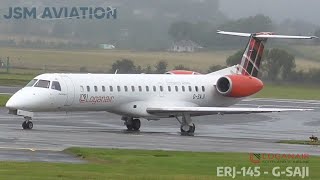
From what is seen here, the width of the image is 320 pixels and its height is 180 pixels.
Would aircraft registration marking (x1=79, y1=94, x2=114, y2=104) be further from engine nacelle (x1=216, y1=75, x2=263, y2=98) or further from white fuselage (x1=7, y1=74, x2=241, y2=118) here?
engine nacelle (x1=216, y1=75, x2=263, y2=98)

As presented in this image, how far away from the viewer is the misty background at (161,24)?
215ft

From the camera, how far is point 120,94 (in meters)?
40.3

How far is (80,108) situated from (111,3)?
3125cm

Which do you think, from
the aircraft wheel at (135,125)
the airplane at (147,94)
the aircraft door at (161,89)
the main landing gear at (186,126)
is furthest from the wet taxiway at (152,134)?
the aircraft door at (161,89)

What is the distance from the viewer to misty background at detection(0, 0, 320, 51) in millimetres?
65562

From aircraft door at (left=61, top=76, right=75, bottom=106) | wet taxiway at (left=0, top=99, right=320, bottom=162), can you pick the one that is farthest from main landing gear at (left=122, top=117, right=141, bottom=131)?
aircraft door at (left=61, top=76, right=75, bottom=106)

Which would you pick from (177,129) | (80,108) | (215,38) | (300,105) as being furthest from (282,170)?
(215,38)

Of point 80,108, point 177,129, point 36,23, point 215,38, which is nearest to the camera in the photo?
point 80,108

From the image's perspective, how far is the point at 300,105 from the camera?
62406 millimetres

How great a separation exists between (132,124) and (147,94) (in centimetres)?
131

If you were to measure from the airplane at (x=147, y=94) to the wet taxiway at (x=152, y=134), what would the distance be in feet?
2.58

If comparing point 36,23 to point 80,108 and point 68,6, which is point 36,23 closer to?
point 68,6

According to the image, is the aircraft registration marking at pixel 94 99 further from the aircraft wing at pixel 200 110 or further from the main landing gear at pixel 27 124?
the main landing gear at pixel 27 124

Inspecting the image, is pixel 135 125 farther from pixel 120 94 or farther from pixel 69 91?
pixel 69 91
